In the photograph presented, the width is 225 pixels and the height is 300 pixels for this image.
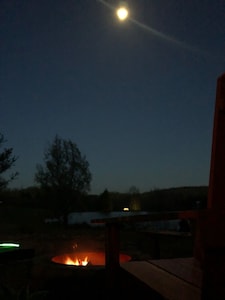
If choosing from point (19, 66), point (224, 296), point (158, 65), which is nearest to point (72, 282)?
point (224, 296)

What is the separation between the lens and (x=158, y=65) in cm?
1004

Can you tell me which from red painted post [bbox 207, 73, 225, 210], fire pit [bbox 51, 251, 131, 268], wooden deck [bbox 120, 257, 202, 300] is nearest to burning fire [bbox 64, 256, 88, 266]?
fire pit [bbox 51, 251, 131, 268]

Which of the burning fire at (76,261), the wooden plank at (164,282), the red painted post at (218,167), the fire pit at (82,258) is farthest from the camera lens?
the burning fire at (76,261)

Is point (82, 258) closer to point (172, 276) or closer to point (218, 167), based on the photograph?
point (172, 276)

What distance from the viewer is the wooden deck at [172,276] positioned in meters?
1.92

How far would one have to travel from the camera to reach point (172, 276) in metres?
2.36

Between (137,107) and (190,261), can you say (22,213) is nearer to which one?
(137,107)

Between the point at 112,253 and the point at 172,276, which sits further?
the point at 112,253

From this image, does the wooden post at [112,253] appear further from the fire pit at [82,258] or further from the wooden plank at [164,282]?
the fire pit at [82,258]

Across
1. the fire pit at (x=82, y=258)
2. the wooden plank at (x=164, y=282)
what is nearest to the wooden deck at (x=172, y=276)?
the wooden plank at (x=164, y=282)

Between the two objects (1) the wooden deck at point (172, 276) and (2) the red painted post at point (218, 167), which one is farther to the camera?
(2) the red painted post at point (218, 167)

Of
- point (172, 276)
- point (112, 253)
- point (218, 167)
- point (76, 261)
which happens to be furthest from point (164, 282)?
point (76, 261)

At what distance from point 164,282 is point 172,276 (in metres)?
0.20

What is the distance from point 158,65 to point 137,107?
5.54 m
